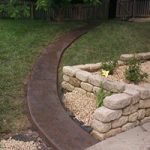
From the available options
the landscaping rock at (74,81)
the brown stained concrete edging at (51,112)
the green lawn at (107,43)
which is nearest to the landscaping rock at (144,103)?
the brown stained concrete edging at (51,112)

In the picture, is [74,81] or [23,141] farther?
[74,81]

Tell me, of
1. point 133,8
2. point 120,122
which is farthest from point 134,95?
point 133,8

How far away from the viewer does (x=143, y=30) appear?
1201 cm

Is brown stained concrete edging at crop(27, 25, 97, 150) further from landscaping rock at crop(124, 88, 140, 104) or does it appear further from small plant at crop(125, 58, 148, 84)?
small plant at crop(125, 58, 148, 84)

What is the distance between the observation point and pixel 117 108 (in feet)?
17.5

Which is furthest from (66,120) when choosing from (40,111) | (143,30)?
(143,30)

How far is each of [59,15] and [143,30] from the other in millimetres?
3158

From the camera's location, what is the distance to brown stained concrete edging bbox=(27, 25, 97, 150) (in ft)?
16.6

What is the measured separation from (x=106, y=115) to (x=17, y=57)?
13.3ft

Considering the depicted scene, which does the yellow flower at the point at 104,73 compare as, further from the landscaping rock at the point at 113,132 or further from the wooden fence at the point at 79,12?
the wooden fence at the point at 79,12

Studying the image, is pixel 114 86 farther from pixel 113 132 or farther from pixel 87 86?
pixel 113 132

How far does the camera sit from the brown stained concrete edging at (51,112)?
5074 mm

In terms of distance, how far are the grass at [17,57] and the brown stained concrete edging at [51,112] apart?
0.19m

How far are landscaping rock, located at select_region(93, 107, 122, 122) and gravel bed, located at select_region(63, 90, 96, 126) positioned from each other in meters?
0.50
